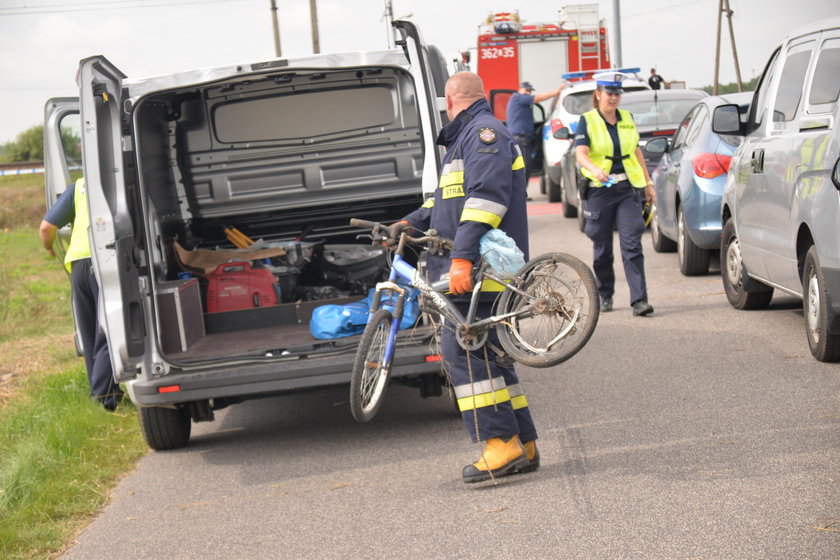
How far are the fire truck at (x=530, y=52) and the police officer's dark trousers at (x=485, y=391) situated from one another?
22.1 meters

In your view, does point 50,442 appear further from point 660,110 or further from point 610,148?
point 660,110

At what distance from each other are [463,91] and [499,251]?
0.80 metres

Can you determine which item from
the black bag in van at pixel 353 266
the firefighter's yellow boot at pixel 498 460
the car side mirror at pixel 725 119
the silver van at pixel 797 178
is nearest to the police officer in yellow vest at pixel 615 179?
the silver van at pixel 797 178

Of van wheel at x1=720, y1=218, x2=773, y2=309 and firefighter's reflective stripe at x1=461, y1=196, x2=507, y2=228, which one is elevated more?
firefighter's reflective stripe at x1=461, y1=196, x2=507, y2=228

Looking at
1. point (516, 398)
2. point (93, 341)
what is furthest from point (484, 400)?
point (93, 341)

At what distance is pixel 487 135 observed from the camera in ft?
17.1

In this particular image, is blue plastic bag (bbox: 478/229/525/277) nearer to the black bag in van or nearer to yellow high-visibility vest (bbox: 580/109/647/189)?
the black bag in van

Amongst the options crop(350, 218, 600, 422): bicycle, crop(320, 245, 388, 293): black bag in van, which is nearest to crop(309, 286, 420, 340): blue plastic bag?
→ crop(350, 218, 600, 422): bicycle

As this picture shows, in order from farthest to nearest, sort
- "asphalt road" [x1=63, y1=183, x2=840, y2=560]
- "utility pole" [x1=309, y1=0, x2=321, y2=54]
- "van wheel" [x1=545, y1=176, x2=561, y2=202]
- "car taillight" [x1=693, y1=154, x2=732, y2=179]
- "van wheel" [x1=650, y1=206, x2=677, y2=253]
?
"utility pole" [x1=309, y1=0, x2=321, y2=54]
"van wheel" [x1=545, y1=176, x2=561, y2=202]
"van wheel" [x1=650, y1=206, x2=677, y2=253]
"car taillight" [x1=693, y1=154, x2=732, y2=179]
"asphalt road" [x1=63, y1=183, x2=840, y2=560]

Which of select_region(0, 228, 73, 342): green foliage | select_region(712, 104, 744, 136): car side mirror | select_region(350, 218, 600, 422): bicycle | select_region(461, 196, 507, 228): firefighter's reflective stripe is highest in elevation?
select_region(712, 104, 744, 136): car side mirror

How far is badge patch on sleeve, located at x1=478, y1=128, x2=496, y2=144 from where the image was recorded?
17.1 ft

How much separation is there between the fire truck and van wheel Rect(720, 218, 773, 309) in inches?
720

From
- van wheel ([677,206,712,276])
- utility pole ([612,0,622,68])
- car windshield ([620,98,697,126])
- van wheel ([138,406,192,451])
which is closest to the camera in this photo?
van wheel ([138,406,192,451])

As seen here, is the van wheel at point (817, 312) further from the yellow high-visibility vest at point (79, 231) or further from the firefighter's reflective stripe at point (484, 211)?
the yellow high-visibility vest at point (79, 231)
